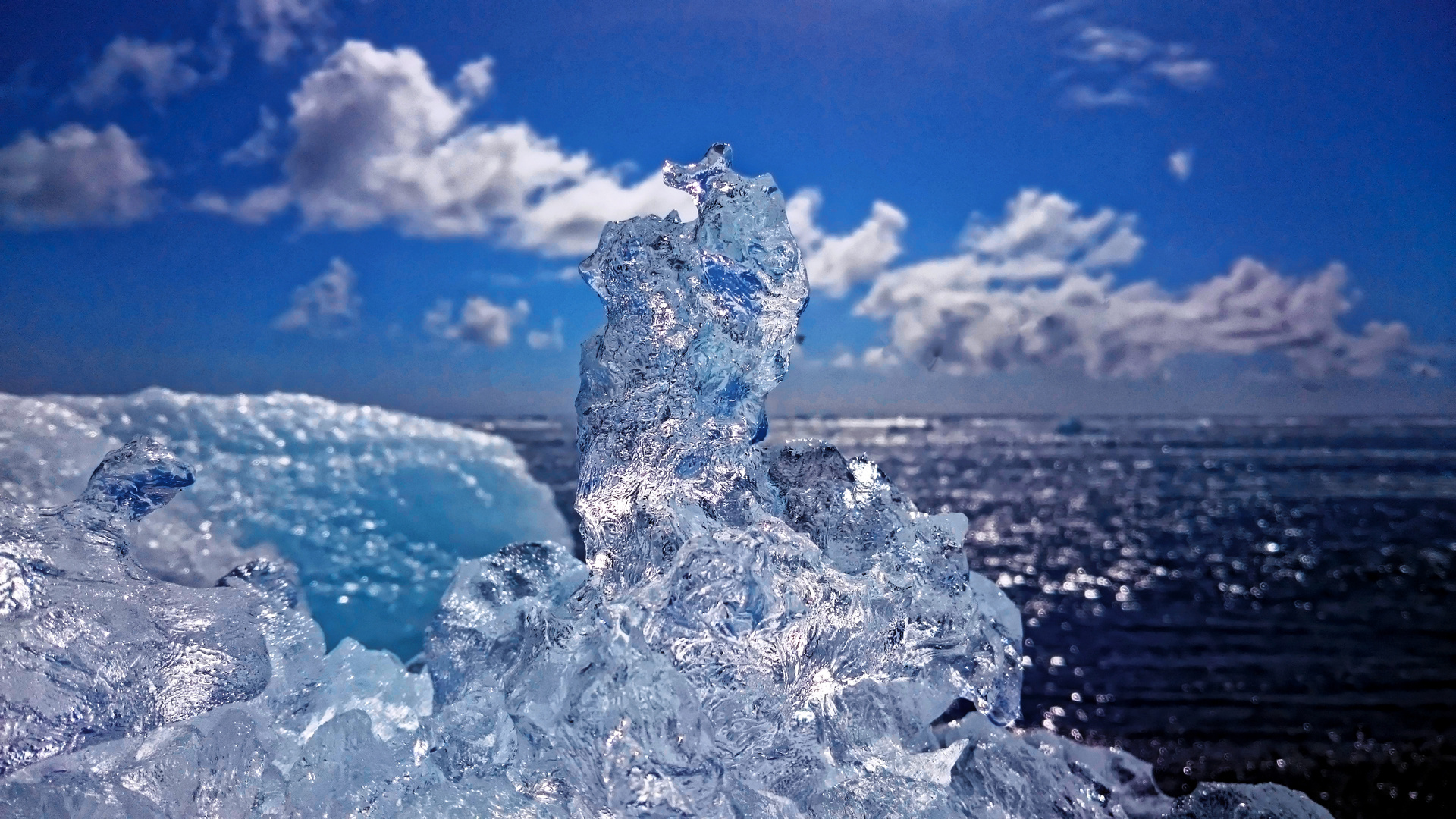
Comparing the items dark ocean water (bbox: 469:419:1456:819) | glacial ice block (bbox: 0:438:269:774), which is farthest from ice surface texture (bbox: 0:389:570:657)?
dark ocean water (bbox: 469:419:1456:819)

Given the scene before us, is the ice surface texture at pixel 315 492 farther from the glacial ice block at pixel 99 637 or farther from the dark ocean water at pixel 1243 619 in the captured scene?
the dark ocean water at pixel 1243 619

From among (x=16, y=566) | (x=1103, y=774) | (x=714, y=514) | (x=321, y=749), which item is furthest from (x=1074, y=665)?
(x=16, y=566)

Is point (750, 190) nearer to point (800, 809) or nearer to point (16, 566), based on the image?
point (800, 809)

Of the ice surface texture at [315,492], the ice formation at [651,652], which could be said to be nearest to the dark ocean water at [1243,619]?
the ice formation at [651,652]

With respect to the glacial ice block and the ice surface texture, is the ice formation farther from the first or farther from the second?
the ice surface texture

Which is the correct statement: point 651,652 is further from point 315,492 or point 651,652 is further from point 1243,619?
point 1243,619

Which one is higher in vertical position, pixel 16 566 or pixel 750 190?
pixel 750 190

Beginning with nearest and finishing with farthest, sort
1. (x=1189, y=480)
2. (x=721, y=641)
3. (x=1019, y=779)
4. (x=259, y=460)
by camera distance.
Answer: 1. (x=721, y=641)
2. (x=1019, y=779)
3. (x=259, y=460)
4. (x=1189, y=480)

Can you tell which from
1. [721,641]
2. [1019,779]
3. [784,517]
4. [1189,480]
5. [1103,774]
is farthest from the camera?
[1189,480]
